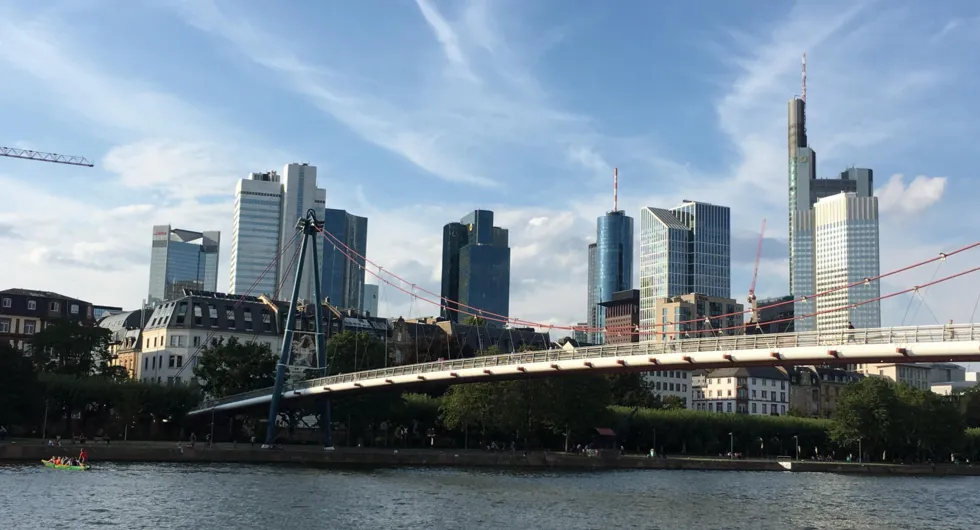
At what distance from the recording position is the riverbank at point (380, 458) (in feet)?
267

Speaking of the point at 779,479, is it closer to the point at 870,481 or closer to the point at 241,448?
the point at 870,481

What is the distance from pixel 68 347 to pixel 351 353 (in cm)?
3033

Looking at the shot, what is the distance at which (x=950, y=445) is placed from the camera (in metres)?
131

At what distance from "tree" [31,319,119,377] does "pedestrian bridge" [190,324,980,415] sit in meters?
38.7

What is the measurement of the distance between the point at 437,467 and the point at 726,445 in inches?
2120

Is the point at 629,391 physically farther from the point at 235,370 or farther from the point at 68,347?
the point at 68,347

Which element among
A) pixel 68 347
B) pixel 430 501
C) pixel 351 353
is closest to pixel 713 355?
pixel 430 501

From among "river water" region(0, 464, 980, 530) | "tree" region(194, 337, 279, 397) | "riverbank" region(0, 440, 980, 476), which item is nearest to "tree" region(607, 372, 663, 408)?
"riverbank" region(0, 440, 980, 476)

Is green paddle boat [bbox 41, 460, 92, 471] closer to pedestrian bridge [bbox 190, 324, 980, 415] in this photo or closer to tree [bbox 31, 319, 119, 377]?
pedestrian bridge [bbox 190, 324, 980, 415]

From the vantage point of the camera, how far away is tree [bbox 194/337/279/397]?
112 meters

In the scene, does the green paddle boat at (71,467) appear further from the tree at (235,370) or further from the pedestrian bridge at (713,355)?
the tree at (235,370)

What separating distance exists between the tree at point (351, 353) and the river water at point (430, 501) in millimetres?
36401

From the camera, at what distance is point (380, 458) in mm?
92750

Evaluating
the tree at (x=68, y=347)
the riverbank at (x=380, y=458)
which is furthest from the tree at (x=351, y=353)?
the tree at (x=68, y=347)
